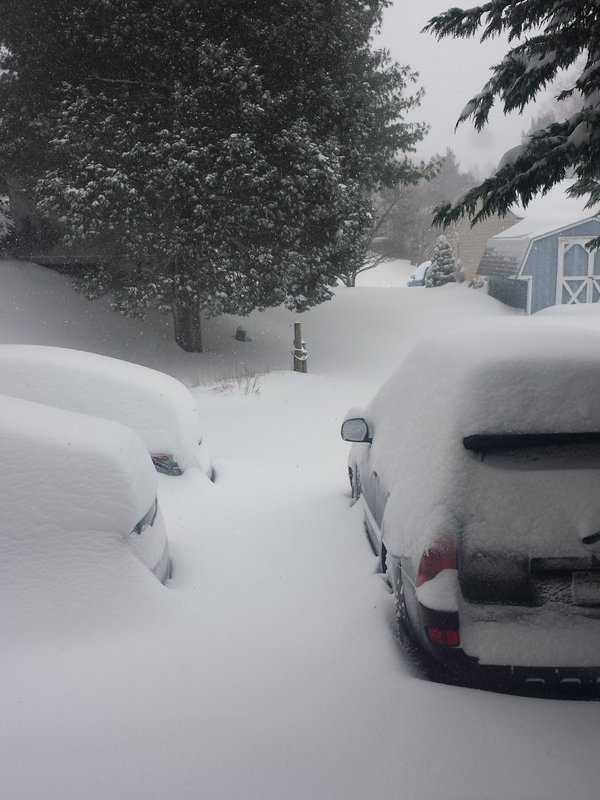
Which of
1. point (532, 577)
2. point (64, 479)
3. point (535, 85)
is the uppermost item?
point (535, 85)

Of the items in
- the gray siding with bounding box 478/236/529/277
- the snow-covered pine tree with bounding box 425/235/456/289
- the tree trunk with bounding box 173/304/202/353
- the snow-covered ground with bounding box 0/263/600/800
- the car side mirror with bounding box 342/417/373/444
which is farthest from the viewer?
the snow-covered pine tree with bounding box 425/235/456/289

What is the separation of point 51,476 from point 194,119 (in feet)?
44.5

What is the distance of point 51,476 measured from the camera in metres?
3.46

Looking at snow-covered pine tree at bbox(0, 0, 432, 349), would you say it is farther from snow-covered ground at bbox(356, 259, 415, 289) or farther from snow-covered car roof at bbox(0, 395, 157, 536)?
snow-covered ground at bbox(356, 259, 415, 289)

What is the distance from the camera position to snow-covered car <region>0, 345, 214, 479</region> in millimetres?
6023

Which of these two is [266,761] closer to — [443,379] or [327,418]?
[443,379]

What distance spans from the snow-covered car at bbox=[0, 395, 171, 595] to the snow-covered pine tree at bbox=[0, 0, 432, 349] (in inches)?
471

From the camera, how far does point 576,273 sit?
25078mm

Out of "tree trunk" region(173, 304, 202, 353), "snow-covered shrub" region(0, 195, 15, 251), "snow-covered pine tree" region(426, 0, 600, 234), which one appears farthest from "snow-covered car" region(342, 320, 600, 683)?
"snow-covered shrub" region(0, 195, 15, 251)

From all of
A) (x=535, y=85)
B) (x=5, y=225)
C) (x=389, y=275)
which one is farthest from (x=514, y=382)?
(x=389, y=275)

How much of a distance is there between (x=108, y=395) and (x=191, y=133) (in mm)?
10380

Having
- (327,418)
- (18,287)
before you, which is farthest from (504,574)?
(18,287)

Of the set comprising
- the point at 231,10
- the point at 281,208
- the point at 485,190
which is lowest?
the point at 485,190

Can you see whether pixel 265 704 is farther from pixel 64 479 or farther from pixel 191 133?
pixel 191 133
